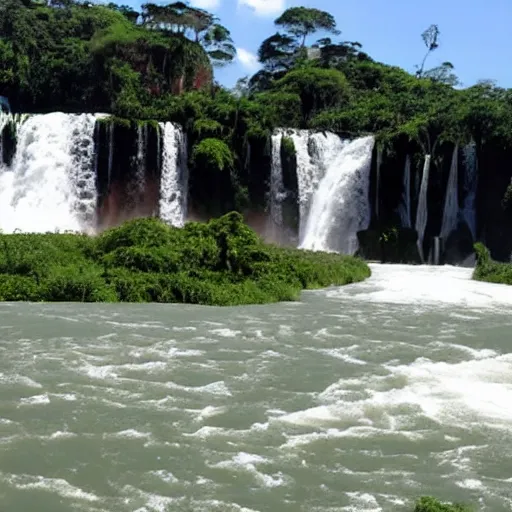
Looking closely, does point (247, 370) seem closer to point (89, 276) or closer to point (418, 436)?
point (418, 436)

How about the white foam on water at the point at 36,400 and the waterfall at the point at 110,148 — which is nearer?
the white foam on water at the point at 36,400

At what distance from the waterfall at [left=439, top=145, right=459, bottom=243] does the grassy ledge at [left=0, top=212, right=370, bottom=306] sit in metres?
11.4

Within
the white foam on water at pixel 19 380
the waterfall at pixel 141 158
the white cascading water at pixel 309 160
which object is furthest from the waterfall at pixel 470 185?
the white foam on water at pixel 19 380

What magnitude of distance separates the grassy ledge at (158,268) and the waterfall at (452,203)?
11.4 meters

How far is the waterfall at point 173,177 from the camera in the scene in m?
31.3

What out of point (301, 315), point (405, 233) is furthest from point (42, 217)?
point (301, 315)

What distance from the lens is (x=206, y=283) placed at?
54.2 feet

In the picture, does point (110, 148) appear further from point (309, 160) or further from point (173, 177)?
point (309, 160)

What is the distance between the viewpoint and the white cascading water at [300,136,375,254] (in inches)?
1253

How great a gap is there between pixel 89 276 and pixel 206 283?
2559 millimetres

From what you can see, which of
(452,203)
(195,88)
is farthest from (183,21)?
(452,203)

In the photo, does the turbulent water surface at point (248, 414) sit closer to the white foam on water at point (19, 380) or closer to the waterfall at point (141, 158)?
the white foam on water at point (19, 380)

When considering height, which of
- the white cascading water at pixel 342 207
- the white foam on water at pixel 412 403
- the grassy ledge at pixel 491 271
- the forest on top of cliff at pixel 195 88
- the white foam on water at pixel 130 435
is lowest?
the white foam on water at pixel 130 435

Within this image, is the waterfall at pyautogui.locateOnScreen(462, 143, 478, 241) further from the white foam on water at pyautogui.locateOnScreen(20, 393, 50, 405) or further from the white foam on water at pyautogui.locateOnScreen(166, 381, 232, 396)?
the white foam on water at pyautogui.locateOnScreen(20, 393, 50, 405)
